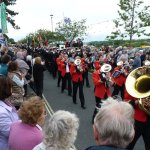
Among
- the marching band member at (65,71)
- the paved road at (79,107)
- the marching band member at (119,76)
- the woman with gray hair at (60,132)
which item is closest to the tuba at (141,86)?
the paved road at (79,107)

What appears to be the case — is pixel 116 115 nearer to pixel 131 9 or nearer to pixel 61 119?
pixel 61 119

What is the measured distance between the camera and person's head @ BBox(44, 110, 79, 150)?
3.61 metres

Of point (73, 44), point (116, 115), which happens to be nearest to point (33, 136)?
point (116, 115)

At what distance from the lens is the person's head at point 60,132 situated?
361 centimetres

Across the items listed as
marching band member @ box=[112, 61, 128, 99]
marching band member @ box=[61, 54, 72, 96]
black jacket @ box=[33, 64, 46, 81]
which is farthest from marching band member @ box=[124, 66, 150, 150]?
marching band member @ box=[61, 54, 72, 96]

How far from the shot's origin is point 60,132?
11.8 ft

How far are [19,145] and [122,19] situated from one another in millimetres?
29263

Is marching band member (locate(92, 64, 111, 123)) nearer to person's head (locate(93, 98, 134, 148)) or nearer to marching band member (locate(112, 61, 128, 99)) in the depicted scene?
marching band member (locate(112, 61, 128, 99))

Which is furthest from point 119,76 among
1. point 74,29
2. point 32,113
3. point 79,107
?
point 74,29

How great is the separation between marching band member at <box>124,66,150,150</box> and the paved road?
2044 millimetres

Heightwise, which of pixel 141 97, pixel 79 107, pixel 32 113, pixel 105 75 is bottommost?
pixel 79 107

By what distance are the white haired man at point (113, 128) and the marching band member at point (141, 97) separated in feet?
10.8

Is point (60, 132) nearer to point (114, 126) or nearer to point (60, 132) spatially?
point (60, 132)

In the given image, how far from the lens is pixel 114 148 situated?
2.98 m
